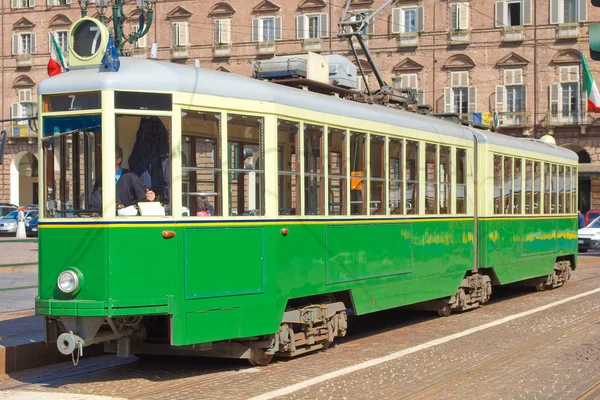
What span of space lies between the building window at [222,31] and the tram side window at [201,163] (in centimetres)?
4435

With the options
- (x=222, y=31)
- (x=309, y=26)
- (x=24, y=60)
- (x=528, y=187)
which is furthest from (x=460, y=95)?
(x=528, y=187)

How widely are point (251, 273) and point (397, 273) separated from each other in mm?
3325

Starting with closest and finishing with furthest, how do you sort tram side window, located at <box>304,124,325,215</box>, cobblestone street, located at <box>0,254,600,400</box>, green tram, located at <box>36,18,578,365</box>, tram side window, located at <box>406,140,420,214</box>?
cobblestone street, located at <box>0,254,600,400</box>, green tram, located at <box>36,18,578,365</box>, tram side window, located at <box>304,124,325,215</box>, tram side window, located at <box>406,140,420,214</box>

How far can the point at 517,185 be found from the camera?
17.1 m

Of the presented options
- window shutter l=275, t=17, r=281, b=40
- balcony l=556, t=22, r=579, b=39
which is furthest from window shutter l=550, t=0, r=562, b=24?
window shutter l=275, t=17, r=281, b=40

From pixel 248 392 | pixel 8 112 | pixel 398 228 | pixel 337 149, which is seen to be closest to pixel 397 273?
pixel 398 228

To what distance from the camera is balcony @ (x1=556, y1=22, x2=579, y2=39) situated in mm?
48125

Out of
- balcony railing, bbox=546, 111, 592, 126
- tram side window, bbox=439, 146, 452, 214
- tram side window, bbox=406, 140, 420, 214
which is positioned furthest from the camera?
balcony railing, bbox=546, 111, 592, 126

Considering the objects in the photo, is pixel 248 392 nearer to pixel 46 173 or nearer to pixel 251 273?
pixel 251 273

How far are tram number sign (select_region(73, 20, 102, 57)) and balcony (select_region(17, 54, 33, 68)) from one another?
49863 millimetres

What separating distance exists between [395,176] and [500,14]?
38.4 meters

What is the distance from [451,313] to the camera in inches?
615

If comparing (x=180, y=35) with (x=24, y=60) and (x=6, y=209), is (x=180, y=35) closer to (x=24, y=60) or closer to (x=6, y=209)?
(x=24, y=60)

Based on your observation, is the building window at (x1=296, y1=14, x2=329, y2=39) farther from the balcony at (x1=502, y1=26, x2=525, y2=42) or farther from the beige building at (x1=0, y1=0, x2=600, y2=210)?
the balcony at (x1=502, y1=26, x2=525, y2=42)
